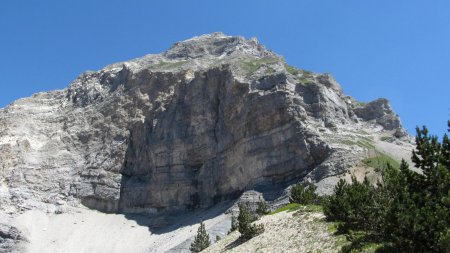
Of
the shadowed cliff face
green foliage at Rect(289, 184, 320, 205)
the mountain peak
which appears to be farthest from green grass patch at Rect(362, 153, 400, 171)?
the mountain peak

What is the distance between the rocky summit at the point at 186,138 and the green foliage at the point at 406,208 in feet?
179

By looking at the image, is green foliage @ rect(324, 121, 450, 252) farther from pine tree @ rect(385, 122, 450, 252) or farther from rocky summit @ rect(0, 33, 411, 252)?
rocky summit @ rect(0, 33, 411, 252)

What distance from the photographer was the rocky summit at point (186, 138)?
107 m

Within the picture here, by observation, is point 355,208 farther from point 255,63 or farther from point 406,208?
point 255,63

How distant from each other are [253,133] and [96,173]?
1784 inches

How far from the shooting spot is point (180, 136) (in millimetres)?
132375

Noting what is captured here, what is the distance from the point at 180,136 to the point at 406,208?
108553 millimetres

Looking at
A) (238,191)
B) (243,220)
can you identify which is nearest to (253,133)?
(238,191)

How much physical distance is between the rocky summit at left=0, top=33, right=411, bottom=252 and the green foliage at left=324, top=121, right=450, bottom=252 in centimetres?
5458

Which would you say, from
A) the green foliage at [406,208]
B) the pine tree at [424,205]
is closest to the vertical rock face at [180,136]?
the green foliage at [406,208]

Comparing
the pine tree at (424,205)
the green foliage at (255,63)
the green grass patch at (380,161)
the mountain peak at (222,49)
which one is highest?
the mountain peak at (222,49)

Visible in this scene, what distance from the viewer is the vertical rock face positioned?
108 metres

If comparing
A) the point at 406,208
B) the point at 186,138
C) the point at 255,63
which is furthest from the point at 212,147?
the point at 406,208

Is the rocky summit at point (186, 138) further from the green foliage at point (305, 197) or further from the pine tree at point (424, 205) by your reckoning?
the pine tree at point (424, 205)
